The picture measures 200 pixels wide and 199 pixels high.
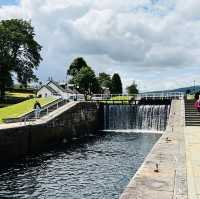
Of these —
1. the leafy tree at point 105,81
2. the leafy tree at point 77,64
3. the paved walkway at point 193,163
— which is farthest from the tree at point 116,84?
the paved walkway at point 193,163

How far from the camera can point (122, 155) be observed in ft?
109

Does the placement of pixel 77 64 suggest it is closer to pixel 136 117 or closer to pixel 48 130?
pixel 136 117

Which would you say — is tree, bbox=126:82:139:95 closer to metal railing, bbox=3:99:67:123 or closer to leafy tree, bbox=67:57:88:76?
leafy tree, bbox=67:57:88:76

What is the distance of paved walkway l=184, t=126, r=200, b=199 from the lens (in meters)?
13.0

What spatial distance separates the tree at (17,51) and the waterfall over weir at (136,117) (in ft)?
79.0

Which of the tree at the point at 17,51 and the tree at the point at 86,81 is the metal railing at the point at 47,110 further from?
the tree at the point at 86,81

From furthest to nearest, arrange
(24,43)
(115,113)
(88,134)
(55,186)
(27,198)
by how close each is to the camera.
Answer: (24,43) → (115,113) → (88,134) → (55,186) → (27,198)

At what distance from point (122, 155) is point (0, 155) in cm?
844

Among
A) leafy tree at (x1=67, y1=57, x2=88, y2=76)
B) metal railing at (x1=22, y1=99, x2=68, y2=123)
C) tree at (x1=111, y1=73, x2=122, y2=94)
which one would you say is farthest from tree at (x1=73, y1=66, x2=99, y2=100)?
metal railing at (x1=22, y1=99, x2=68, y2=123)

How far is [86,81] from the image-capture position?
331 ft

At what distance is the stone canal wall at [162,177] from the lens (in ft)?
40.4

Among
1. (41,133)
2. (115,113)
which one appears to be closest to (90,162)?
(41,133)

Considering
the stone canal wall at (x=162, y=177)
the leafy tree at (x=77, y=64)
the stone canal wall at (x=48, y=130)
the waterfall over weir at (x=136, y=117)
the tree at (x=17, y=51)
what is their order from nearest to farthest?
1. the stone canal wall at (x=162, y=177)
2. the stone canal wall at (x=48, y=130)
3. the waterfall over weir at (x=136, y=117)
4. the tree at (x=17, y=51)
5. the leafy tree at (x=77, y=64)

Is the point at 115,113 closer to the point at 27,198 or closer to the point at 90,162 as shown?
the point at 90,162
